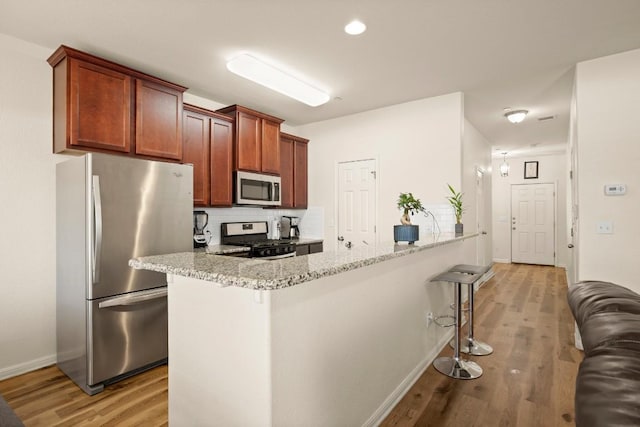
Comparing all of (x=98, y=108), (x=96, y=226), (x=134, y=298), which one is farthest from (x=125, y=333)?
(x=98, y=108)

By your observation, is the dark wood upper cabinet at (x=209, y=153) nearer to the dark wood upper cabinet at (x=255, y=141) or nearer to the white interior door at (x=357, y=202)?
the dark wood upper cabinet at (x=255, y=141)

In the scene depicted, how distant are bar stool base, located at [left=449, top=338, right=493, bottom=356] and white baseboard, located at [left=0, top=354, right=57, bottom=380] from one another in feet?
11.8

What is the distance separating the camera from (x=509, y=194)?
8.26 m

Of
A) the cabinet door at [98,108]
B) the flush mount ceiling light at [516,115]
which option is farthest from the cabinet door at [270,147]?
the flush mount ceiling light at [516,115]

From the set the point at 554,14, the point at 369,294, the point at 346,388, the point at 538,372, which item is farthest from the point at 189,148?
the point at 538,372

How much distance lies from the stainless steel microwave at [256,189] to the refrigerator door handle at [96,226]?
1662 mm

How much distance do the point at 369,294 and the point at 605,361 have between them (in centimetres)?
126

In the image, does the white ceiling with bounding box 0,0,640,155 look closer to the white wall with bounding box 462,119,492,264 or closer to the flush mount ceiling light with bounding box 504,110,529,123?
the flush mount ceiling light with bounding box 504,110,529,123

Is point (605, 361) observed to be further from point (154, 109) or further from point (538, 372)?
point (154, 109)

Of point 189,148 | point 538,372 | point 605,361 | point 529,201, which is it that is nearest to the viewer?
point 605,361

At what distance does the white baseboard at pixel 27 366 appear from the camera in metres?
2.59

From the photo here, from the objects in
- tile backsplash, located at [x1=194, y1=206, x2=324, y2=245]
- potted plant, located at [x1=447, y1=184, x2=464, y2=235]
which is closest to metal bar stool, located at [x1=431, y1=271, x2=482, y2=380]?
potted plant, located at [x1=447, y1=184, x2=464, y2=235]

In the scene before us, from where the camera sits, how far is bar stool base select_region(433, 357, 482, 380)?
256 cm

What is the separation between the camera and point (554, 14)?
7.78 ft
